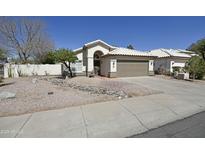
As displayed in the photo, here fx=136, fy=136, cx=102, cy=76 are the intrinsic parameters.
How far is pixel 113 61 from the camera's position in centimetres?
1700

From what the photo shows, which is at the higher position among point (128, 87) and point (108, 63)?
point (108, 63)

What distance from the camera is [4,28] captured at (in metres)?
24.4

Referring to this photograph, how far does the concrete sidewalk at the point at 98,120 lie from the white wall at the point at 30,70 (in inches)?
649

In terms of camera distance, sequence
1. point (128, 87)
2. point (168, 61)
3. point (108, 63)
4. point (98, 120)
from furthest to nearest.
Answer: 1. point (168, 61)
2. point (108, 63)
3. point (128, 87)
4. point (98, 120)

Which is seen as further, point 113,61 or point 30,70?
point 30,70

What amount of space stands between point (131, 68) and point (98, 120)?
14.7m

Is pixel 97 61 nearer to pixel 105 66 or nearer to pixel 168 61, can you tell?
pixel 105 66

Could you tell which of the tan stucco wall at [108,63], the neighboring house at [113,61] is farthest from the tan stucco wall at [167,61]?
the tan stucco wall at [108,63]

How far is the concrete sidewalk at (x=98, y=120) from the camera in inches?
141

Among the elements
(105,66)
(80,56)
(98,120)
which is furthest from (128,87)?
(80,56)

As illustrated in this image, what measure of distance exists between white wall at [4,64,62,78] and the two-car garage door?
31.5 ft

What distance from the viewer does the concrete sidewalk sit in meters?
3.58

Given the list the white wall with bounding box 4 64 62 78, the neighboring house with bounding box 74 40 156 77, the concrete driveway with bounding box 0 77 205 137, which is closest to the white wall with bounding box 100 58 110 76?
the neighboring house with bounding box 74 40 156 77

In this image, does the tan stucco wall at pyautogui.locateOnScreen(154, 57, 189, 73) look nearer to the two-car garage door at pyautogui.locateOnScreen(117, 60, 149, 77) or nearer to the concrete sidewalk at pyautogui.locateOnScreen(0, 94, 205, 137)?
the two-car garage door at pyautogui.locateOnScreen(117, 60, 149, 77)
